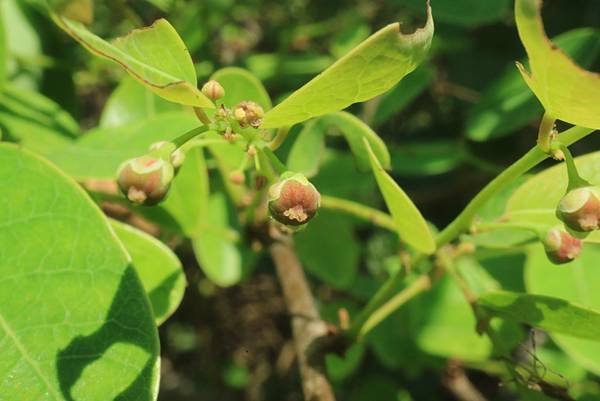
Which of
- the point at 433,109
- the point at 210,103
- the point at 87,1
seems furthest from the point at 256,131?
the point at 433,109

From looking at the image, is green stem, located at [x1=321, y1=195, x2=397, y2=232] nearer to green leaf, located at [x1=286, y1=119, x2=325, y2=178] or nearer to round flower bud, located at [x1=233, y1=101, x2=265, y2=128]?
green leaf, located at [x1=286, y1=119, x2=325, y2=178]

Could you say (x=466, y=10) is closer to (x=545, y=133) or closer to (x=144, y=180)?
(x=545, y=133)

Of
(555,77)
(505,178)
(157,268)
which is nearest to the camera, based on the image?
(555,77)

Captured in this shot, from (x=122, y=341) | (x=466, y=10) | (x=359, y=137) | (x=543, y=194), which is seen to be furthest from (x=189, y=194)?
(x=466, y=10)

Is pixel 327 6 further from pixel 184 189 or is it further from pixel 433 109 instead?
pixel 184 189

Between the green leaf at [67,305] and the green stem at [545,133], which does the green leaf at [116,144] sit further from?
the green stem at [545,133]

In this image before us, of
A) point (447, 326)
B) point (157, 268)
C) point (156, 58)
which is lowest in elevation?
point (447, 326)

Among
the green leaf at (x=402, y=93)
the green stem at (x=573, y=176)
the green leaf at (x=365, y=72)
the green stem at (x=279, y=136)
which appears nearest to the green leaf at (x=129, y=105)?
the green leaf at (x=402, y=93)
